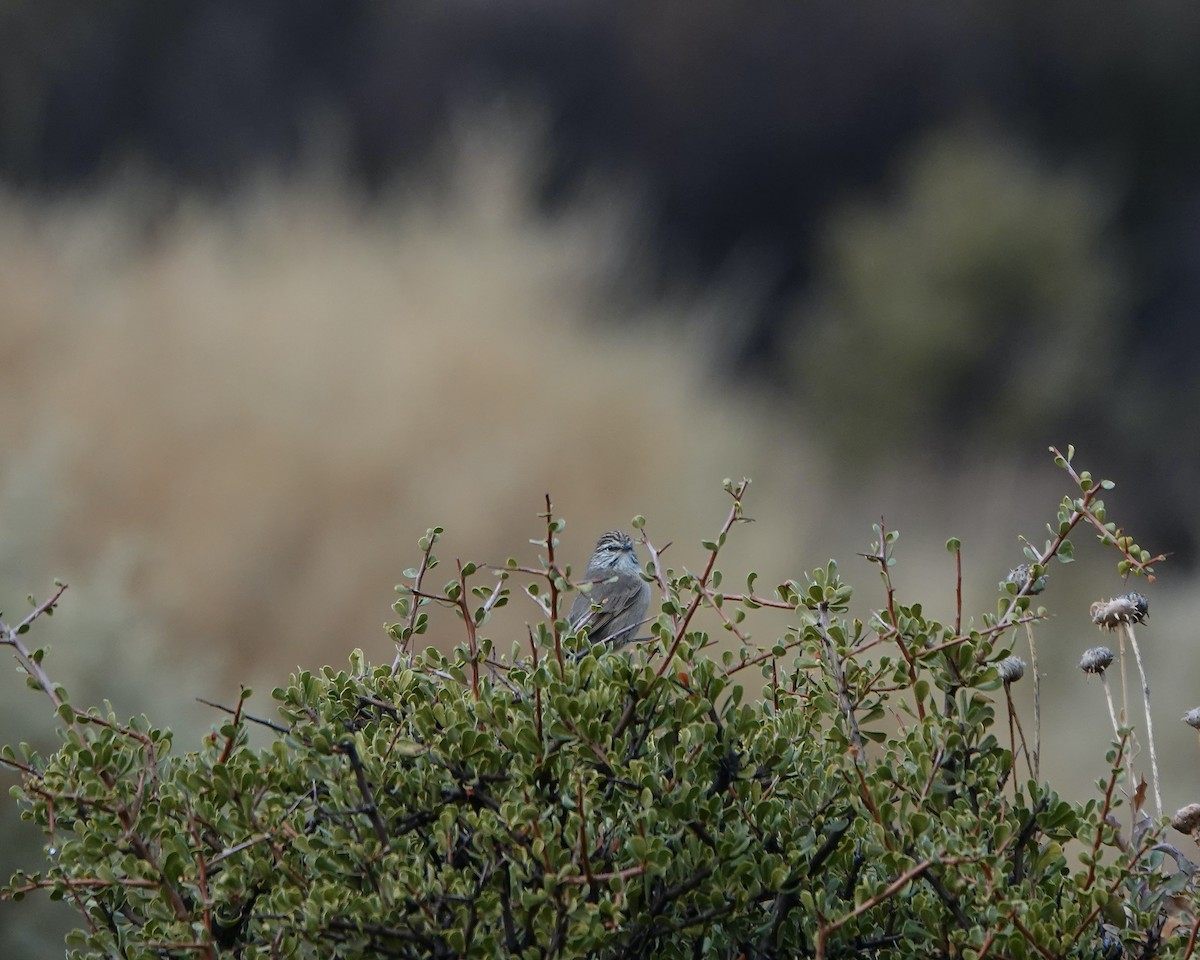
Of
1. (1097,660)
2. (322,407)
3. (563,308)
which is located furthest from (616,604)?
(563,308)

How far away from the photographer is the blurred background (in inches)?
231

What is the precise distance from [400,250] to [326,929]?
25.0 feet

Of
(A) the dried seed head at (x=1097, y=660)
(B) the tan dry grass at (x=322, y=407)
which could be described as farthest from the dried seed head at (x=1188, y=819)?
(B) the tan dry grass at (x=322, y=407)

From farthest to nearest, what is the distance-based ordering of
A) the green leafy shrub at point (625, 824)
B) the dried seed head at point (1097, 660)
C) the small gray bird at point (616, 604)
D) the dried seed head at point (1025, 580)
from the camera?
the small gray bird at point (616, 604)
the dried seed head at point (1097, 660)
the dried seed head at point (1025, 580)
the green leafy shrub at point (625, 824)

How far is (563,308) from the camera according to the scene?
852 centimetres

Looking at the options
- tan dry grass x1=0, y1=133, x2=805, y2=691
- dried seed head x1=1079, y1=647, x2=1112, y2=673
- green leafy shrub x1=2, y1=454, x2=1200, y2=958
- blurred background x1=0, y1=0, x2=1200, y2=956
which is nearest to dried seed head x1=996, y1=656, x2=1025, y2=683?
green leafy shrub x1=2, y1=454, x2=1200, y2=958

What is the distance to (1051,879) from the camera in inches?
56.5

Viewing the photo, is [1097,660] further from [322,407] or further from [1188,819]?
[322,407]

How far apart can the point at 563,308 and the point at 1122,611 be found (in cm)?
699

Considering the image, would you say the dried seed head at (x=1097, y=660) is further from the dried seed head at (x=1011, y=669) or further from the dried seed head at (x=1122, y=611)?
the dried seed head at (x=1011, y=669)

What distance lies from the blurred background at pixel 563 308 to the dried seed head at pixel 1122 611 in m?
2.71

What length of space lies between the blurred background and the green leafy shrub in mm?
2248

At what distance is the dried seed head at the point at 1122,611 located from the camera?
169 cm

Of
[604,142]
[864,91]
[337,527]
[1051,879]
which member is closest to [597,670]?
[1051,879]
